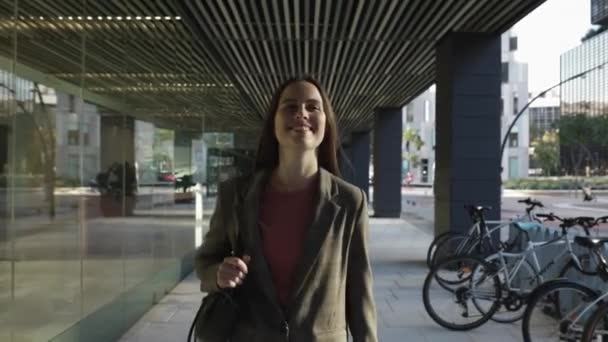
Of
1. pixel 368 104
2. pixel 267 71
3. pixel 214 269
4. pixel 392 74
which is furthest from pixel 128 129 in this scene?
pixel 368 104

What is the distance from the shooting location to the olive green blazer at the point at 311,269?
5.70 feet

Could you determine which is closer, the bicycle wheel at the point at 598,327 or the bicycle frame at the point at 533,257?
the bicycle wheel at the point at 598,327

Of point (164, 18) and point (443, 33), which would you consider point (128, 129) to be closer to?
point (164, 18)

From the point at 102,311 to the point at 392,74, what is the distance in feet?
36.3

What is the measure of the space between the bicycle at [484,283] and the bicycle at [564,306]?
39.2 inches

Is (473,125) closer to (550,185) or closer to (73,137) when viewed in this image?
(73,137)

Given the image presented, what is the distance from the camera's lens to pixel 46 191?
447cm

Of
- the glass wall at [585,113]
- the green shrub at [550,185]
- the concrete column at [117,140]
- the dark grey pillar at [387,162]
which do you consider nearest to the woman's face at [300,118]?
the concrete column at [117,140]

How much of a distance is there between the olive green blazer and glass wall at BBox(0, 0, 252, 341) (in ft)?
3.24

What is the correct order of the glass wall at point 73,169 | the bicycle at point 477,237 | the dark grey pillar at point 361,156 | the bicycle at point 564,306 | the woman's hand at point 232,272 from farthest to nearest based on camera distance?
1. the dark grey pillar at point 361,156
2. the bicycle at point 477,237
3. the bicycle at point 564,306
4. the glass wall at point 73,169
5. the woman's hand at point 232,272

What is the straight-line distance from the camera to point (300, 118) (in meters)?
1.86

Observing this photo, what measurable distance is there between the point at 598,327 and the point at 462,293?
1.84 m

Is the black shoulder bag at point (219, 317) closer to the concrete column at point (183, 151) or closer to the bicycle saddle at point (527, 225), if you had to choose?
the bicycle saddle at point (527, 225)

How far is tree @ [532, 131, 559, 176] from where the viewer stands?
76000mm
